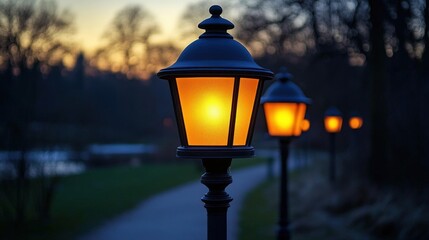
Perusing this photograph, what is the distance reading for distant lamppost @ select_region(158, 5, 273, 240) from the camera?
3.27 m

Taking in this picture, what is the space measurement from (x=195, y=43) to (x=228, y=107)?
50cm

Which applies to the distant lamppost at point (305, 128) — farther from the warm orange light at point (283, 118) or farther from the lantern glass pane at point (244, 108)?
the lantern glass pane at point (244, 108)

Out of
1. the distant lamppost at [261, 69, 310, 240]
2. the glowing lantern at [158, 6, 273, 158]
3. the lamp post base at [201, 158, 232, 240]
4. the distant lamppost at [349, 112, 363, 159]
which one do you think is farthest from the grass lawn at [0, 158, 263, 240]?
the glowing lantern at [158, 6, 273, 158]

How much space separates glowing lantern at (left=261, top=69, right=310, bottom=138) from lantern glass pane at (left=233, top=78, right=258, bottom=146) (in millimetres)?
3695

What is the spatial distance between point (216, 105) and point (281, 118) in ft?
13.1

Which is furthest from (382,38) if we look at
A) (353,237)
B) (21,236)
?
(21,236)

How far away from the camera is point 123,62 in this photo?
50.2m

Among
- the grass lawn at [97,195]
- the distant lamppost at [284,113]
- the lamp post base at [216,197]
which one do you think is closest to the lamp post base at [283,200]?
the distant lamppost at [284,113]

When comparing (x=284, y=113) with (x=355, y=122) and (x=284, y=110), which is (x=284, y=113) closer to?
(x=284, y=110)

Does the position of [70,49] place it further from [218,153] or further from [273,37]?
[218,153]

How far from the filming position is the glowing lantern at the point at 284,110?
7125 millimetres

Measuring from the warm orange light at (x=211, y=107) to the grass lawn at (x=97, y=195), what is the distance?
371 inches

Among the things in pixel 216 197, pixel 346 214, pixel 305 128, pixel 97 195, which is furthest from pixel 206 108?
pixel 97 195

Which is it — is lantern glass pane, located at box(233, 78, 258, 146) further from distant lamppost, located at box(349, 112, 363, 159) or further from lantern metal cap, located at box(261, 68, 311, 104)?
distant lamppost, located at box(349, 112, 363, 159)
